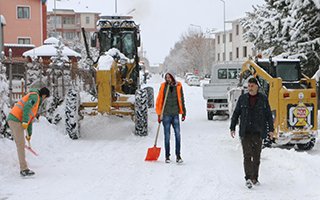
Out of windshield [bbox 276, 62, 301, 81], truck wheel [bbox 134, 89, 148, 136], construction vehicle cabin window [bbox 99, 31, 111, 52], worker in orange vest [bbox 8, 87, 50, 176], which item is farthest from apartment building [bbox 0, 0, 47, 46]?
worker in orange vest [bbox 8, 87, 50, 176]

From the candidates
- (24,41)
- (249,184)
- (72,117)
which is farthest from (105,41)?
(24,41)

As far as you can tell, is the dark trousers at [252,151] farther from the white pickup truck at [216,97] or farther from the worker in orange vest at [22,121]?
the white pickup truck at [216,97]

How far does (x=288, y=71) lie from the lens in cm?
1196

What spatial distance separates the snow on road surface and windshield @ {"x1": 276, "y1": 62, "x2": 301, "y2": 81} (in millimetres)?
1910

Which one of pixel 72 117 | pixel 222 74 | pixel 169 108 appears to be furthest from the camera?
pixel 222 74

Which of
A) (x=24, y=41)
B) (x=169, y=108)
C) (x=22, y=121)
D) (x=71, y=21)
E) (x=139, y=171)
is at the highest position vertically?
(x=71, y=21)

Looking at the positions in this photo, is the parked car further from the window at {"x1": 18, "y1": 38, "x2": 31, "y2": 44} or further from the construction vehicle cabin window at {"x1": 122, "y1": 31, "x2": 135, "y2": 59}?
the construction vehicle cabin window at {"x1": 122, "y1": 31, "x2": 135, "y2": 59}

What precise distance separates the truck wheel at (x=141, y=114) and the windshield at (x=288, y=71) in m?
3.62

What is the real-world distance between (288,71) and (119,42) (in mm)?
5673

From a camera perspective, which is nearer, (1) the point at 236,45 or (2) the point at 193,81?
(2) the point at 193,81

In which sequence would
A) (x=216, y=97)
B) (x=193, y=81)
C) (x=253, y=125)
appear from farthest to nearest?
(x=193, y=81) → (x=216, y=97) → (x=253, y=125)

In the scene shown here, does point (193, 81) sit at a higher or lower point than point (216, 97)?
higher

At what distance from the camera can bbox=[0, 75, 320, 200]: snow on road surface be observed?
A: 696 cm

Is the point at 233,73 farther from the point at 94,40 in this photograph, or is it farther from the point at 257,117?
the point at 257,117
